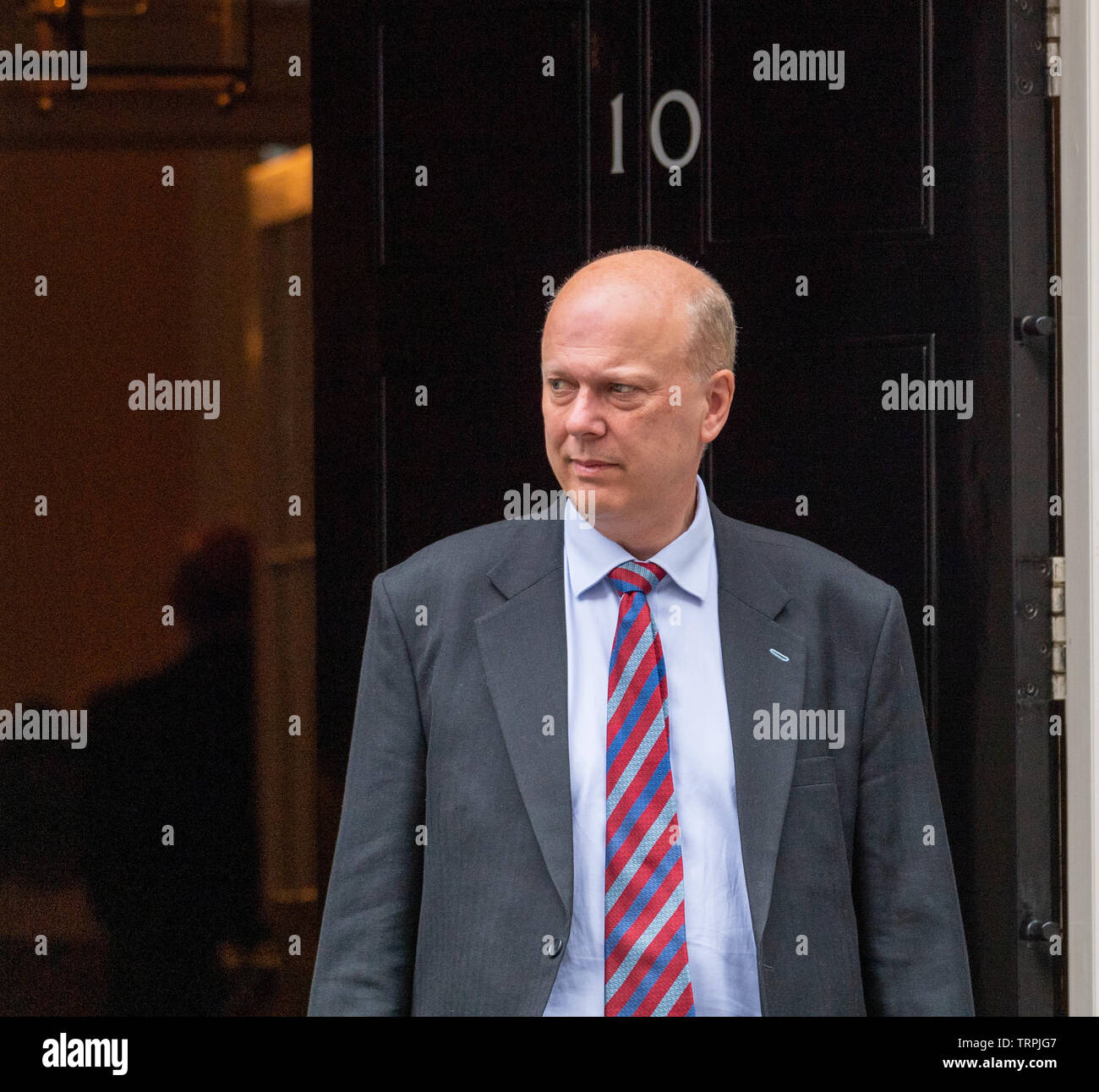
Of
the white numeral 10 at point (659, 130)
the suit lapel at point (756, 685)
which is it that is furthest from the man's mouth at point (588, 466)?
the white numeral 10 at point (659, 130)

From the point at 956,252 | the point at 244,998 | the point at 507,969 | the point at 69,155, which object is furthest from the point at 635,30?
the point at 244,998

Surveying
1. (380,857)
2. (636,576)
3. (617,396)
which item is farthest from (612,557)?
(380,857)

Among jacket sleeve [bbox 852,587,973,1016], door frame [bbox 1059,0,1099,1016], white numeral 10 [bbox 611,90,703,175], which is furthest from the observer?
white numeral 10 [bbox 611,90,703,175]

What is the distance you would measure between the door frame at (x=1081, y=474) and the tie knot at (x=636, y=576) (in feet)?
3.65

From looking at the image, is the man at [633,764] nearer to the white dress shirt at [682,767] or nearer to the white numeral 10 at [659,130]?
the white dress shirt at [682,767]

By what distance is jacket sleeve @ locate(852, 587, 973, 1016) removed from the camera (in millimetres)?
2307

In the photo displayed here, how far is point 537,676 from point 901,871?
0.67 metres

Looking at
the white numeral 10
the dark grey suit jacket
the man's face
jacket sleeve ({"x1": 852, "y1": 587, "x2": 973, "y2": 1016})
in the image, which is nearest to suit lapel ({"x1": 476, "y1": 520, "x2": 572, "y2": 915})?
the dark grey suit jacket

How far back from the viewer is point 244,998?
11.0 ft

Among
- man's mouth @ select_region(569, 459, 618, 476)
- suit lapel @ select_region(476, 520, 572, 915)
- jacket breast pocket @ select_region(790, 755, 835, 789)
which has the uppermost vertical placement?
man's mouth @ select_region(569, 459, 618, 476)

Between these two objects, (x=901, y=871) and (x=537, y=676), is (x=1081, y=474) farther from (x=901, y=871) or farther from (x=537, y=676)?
(x=537, y=676)

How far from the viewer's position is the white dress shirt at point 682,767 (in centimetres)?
219

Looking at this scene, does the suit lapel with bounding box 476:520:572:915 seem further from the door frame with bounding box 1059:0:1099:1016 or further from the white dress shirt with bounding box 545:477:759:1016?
the door frame with bounding box 1059:0:1099:1016

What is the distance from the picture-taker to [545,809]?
2.20m
